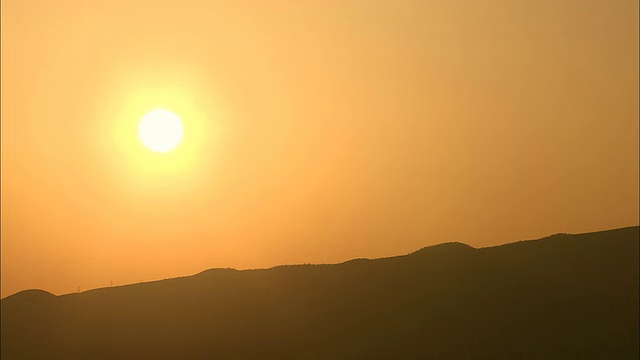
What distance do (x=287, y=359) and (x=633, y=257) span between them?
2327 centimetres

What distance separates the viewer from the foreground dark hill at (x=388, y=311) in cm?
5228

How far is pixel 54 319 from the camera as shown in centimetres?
7219

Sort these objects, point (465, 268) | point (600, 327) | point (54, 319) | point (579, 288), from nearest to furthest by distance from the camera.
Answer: point (600, 327)
point (579, 288)
point (465, 268)
point (54, 319)

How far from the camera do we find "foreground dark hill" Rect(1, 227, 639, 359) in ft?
172

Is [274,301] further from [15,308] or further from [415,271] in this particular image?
[15,308]

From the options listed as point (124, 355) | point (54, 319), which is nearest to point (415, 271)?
point (124, 355)

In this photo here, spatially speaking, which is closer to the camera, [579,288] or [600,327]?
[600,327]

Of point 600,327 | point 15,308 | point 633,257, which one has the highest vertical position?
point 15,308

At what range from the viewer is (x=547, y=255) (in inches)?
2429

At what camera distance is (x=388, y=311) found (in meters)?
58.0

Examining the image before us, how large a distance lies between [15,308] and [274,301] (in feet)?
78.9

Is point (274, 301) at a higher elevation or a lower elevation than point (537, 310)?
higher

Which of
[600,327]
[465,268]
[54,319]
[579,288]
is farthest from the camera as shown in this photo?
[54,319]

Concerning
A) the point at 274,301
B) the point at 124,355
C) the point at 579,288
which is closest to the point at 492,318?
the point at 579,288
